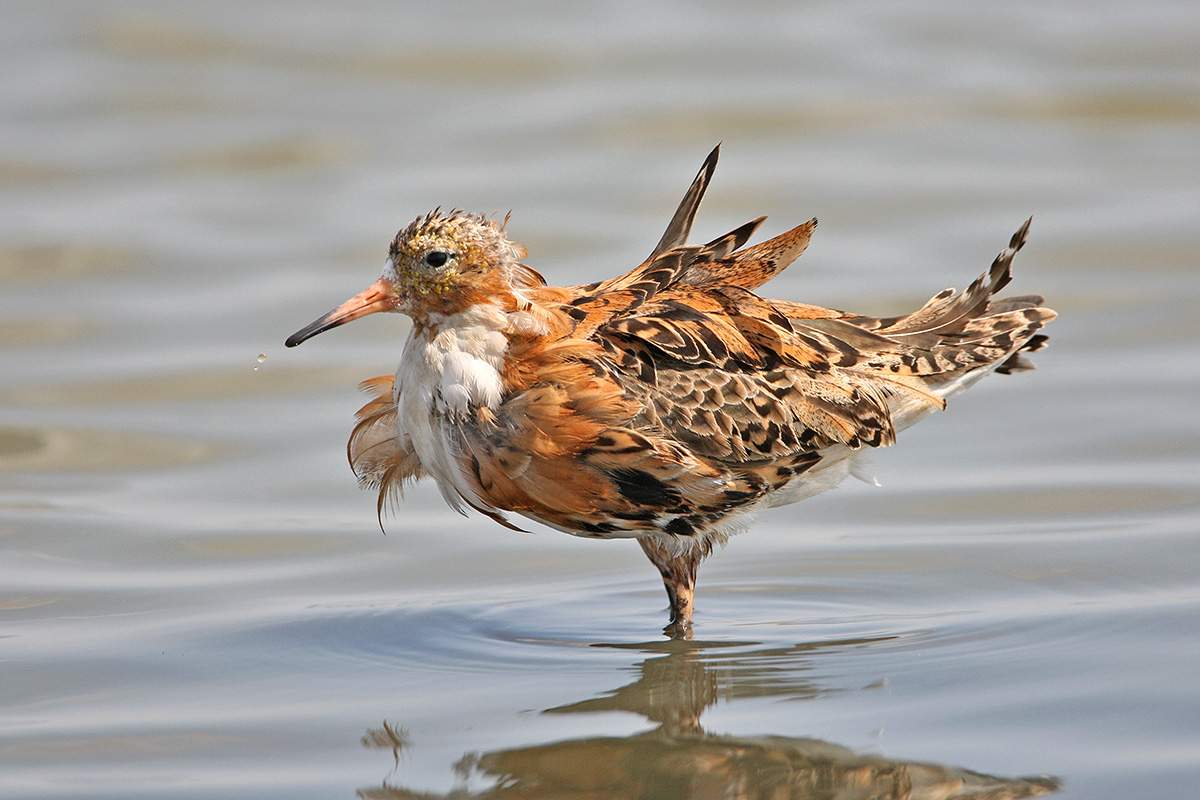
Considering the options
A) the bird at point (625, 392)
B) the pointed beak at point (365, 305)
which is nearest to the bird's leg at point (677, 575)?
the bird at point (625, 392)

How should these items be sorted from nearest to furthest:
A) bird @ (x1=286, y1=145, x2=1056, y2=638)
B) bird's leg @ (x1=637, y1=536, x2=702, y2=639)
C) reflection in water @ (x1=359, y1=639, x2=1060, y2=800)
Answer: reflection in water @ (x1=359, y1=639, x2=1060, y2=800) → bird @ (x1=286, y1=145, x2=1056, y2=638) → bird's leg @ (x1=637, y1=536, x2=702, y2=639)

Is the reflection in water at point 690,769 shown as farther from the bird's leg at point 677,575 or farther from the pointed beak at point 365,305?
the pointed beak at point 365,305

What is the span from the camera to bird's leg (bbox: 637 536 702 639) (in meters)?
7.57

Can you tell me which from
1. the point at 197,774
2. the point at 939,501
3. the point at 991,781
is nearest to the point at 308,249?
the point at 939,501

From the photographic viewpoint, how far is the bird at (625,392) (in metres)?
6.92

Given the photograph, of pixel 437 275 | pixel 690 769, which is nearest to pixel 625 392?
pixel 437 275

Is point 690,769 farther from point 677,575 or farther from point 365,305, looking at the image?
point 365,305

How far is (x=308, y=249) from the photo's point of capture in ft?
45.3

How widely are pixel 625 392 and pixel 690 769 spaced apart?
6.41ft

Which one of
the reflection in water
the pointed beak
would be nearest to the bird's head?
the pointed beak

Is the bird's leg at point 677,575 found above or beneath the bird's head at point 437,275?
beneath

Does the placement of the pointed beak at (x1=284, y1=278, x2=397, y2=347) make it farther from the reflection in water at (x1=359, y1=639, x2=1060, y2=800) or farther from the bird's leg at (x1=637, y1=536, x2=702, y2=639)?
the reflection in water at (x1=359, y1=639, x2=1060, y2=800)

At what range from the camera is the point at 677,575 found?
7590mm

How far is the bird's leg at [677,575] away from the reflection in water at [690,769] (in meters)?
1.15
